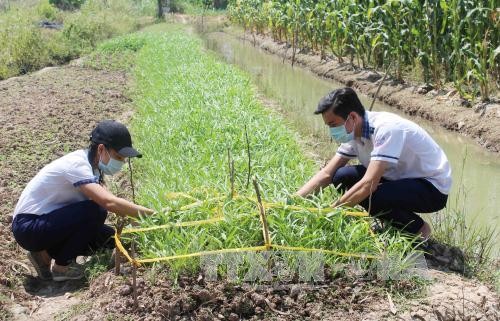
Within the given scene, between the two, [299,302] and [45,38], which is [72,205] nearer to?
[299,302]

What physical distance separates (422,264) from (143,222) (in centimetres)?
188

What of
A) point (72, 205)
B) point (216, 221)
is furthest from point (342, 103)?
point (72, 205)

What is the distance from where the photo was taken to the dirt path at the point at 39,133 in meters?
3.76

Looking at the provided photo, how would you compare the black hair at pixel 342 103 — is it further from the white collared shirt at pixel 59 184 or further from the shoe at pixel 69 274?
the shoe at pixel 69 274

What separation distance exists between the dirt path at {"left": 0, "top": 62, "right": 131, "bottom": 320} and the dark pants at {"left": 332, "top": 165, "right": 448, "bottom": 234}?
2238 mm

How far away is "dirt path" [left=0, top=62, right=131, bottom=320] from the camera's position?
12.3 feet

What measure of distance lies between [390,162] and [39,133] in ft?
19.5

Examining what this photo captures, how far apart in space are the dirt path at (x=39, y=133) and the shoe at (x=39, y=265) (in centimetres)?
7

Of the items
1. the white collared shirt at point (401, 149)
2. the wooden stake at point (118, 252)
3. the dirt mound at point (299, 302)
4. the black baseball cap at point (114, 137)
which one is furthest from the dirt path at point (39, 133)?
the white collared shirt at point (401, 149)

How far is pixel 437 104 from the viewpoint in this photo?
378 inches

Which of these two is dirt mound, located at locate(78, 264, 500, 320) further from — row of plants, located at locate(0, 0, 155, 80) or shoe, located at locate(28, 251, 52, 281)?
row of plants, located at locate(0, 0, 155, 80)

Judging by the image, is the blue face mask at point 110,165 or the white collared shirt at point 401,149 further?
the blue face mask at point 110,165

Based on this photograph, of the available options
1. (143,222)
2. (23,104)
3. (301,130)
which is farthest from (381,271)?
(23,104)

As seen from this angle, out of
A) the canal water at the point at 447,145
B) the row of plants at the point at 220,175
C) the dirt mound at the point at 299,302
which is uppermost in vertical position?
the row of plants at the point at 220,175
